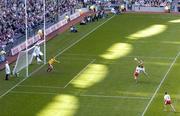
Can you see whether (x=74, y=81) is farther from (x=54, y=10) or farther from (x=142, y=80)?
(x=54, y=10)

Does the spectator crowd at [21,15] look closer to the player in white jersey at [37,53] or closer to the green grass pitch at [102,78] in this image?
the green grass pitch at [102,78]

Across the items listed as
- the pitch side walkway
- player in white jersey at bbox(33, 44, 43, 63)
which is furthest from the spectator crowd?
player in white jersey at bbox(33, 44, 43, 63)

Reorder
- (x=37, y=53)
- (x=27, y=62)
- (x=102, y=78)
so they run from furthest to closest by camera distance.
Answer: (x=37, y=53), (x=27, y=62), (x=102, y=78)

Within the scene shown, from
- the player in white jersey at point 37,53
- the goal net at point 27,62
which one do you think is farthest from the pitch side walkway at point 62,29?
the player in white jersey at point 37,53

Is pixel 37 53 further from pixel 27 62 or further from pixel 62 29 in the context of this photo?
pixel 62 29

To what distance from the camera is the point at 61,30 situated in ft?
240

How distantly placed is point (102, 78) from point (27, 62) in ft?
22.4

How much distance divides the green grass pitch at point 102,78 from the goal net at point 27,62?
3.38 ft

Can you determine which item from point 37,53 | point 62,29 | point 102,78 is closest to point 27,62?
point 37,53

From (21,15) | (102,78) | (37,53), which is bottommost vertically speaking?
(102,78)

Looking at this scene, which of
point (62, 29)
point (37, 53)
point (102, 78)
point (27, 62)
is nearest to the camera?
point (102, 78)

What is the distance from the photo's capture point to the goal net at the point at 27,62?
5316 cm

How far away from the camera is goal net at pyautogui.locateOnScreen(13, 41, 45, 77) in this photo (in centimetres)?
5316

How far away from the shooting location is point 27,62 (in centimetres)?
5347
